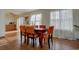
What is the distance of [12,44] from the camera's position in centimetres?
278

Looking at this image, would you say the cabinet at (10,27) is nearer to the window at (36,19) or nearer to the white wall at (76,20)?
the window at (36,19)

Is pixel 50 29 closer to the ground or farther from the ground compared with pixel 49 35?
farther from the ground

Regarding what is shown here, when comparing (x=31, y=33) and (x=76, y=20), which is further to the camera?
(x=31, y=33)

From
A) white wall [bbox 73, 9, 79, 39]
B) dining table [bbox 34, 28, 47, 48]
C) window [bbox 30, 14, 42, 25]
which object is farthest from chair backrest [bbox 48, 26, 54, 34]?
white wall [bbox 73, 9, 79, 39]

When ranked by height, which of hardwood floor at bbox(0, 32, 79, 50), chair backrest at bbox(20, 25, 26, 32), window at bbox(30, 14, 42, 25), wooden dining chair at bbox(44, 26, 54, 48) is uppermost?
window at bbox(30, 14, 42, 25)

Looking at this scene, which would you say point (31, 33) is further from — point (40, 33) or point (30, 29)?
point (40, 33)

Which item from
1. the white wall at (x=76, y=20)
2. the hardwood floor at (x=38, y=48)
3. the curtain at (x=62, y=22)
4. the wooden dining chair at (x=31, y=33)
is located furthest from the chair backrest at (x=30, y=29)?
the white wall at (x=76, y=20)

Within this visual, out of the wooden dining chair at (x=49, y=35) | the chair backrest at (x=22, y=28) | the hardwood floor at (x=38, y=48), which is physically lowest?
the hardwood floor at (x=38, y=48)

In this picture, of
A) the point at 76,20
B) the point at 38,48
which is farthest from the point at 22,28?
the point at 76,20

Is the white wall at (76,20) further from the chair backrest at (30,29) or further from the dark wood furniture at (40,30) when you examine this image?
the chair backrest at (30,29)

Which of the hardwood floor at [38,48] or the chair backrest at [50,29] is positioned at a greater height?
the chair backrest at [50,29]

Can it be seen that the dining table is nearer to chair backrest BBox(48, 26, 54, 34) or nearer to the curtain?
chair backrest BBox(48, 26, 54, 34)
